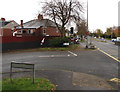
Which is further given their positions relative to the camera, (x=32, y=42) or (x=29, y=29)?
(x=29, y=29)

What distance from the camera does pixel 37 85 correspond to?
6043mm

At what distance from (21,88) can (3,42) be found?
54.1 ft

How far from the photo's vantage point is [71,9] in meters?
27.4

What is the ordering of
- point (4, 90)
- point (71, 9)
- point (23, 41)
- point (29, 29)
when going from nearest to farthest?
point (4, 90), point (23, 41), point (71, 9), point (29, 29)

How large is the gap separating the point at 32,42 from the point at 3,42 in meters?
6.03

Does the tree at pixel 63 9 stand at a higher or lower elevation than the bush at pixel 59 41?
higher

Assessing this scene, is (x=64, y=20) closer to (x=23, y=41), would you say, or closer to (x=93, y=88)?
(x=23, y=41)

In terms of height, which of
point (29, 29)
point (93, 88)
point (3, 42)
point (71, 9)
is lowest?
point (93, 88)

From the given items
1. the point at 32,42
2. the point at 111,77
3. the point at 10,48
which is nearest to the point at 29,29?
the point at 32,42

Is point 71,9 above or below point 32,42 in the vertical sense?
above

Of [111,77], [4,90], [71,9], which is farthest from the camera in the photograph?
[71,9]

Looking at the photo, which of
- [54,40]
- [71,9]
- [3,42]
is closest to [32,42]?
[54,40]

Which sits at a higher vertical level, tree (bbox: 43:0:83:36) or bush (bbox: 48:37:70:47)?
tree (bbox: 43:0:83:36)

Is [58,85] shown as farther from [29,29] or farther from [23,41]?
[29,29]
